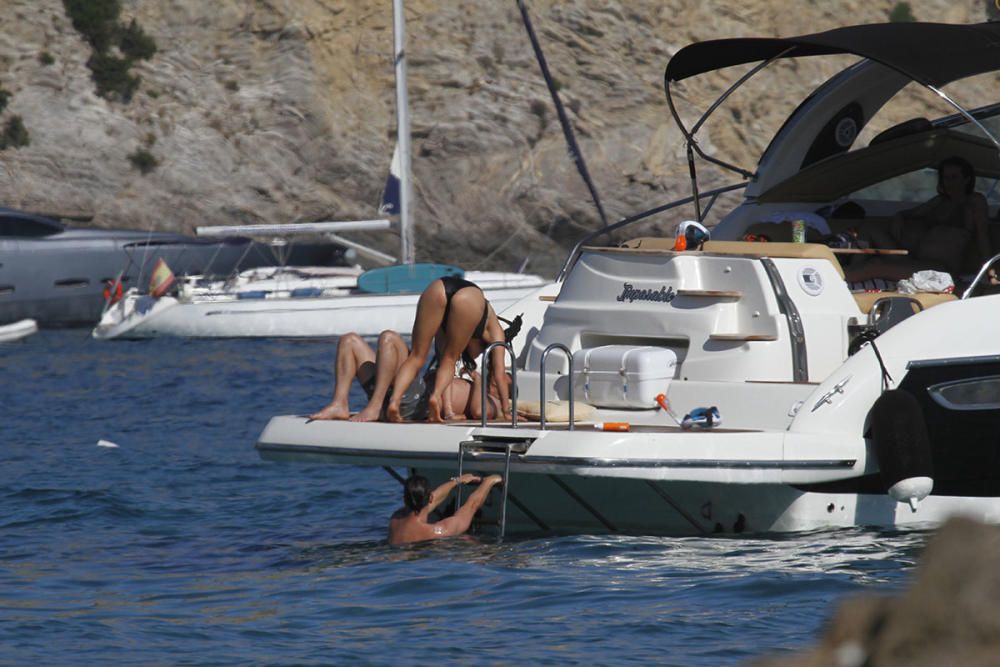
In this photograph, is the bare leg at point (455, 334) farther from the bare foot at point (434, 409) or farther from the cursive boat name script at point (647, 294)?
the cursive boat name script at point (647, 294)

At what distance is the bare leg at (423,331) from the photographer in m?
8.73

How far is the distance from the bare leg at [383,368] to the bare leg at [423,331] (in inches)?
3.2

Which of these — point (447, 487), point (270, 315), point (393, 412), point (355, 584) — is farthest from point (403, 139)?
point (355, 584)

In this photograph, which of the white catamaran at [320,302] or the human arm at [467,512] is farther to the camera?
the white catamaran at [320,302]

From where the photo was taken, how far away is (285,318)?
30141 mm

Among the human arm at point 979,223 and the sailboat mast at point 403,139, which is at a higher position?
the sailboat mast at point 403,139

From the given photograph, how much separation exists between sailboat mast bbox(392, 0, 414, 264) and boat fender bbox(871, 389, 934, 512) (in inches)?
906

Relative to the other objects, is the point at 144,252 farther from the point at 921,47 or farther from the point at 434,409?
the point at 434,409

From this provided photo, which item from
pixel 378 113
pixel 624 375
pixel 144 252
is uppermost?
pixel 378 113

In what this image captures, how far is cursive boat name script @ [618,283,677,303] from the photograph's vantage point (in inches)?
358

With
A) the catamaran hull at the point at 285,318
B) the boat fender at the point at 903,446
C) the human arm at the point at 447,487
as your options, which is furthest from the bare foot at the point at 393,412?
the catamaran hull at the point at 285,318

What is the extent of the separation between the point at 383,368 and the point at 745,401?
6.49ft

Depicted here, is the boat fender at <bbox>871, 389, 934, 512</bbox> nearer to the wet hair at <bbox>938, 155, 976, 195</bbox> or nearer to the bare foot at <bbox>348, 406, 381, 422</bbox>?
the bare foot at <bbox>348, 406, 381, 422</bbox>

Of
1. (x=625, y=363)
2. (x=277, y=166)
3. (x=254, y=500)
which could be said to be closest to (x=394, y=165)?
(x=277, y=166)
